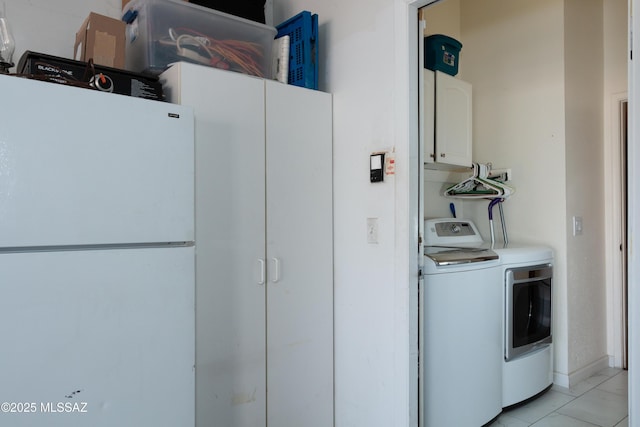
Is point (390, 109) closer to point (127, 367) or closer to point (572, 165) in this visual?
point (127, 367)

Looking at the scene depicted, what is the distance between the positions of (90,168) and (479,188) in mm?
2588

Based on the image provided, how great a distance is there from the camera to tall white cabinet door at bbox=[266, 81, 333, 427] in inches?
80.0

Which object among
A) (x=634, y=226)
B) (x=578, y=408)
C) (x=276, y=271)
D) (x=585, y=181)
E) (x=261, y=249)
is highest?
(x=585, y=181)

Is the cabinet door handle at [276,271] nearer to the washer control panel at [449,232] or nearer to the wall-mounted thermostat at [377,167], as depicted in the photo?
the wall-mounted thermostat at [377,167]

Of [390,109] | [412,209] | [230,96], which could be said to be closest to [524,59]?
[390,109]

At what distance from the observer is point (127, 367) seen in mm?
1379

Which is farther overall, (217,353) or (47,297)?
(217,353)

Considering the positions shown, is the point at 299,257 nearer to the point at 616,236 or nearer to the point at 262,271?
the point at 262,271

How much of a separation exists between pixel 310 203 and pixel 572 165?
2.14 metres

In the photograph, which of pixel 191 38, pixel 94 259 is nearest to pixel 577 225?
pixel 191 38

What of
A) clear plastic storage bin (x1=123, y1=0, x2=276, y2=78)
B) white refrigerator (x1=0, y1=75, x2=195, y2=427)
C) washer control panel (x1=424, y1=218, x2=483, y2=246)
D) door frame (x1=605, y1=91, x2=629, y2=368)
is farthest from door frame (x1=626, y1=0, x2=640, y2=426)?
door frame (x1=605, y1=91, x2=629, y2=368)

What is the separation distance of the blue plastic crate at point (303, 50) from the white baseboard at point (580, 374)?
8.88 feet

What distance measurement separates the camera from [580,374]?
122 inches

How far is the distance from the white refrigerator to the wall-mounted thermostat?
2.93 ft
